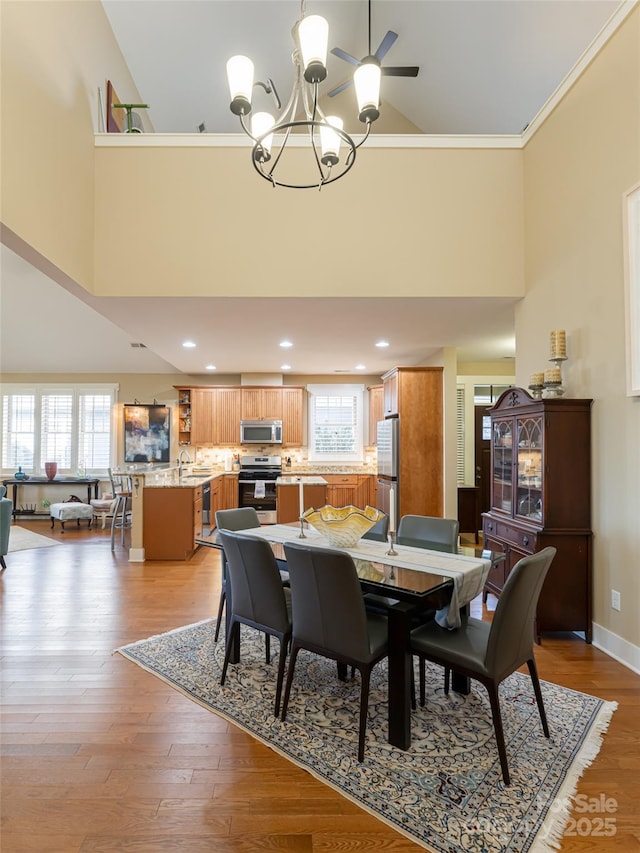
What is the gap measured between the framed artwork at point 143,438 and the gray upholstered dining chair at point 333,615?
6.92 metres

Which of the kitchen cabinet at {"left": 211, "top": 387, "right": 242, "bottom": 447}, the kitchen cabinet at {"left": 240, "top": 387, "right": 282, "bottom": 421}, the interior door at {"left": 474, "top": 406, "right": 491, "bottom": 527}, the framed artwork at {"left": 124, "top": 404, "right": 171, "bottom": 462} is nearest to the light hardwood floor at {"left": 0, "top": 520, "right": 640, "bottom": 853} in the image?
the interior door at {"left": 474, "top": 406, "right": 491, "bottom": 527}

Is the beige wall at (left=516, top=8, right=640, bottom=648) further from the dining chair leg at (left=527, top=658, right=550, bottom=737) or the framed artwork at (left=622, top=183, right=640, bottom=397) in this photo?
the dining chair leg at (left=527, top=658, right=550, bottom=737)

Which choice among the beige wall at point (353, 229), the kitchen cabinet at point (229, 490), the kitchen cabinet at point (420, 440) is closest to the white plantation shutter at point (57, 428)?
the kitchen cabinet at point (229, 490)

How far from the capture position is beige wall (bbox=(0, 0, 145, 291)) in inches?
105

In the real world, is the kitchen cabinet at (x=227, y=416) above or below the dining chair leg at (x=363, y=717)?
above

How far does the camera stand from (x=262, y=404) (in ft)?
27.3

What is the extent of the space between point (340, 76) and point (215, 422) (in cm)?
570

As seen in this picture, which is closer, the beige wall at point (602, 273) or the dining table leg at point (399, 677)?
the dining table leg at point (399, 677)

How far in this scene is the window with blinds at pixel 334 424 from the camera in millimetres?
8648

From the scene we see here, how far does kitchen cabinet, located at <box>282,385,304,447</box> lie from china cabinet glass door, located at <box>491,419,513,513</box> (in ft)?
15.5

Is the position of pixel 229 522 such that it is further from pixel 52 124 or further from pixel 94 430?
pixel 94 430

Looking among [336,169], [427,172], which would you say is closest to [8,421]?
[336,169]

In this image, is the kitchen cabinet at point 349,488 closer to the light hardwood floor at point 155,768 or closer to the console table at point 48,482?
the console table at point 48,482

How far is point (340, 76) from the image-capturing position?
6469 mm
